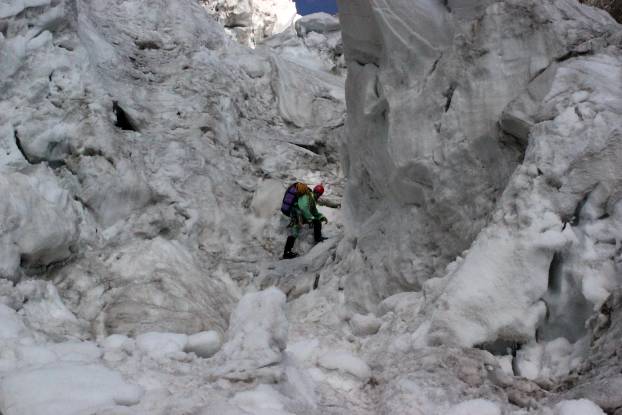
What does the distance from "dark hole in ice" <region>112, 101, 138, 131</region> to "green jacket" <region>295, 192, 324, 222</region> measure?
2423mm

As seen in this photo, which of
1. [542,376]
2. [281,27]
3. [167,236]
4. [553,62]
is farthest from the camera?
[281,27]

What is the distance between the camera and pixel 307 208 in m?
8.34

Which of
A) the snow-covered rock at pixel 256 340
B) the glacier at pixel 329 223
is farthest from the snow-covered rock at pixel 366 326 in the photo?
the snow-covered rock at pixel 256 340

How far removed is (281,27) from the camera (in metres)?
27.8

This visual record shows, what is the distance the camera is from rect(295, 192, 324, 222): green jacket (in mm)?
8289

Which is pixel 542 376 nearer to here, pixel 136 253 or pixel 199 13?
pixel 136 253

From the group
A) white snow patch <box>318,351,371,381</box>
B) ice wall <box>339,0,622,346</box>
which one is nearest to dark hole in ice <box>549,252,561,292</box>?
ice wall <box>339,0,622,346</box>

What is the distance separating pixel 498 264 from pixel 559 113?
1.06 metres

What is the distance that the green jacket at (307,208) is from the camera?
8.29 meters

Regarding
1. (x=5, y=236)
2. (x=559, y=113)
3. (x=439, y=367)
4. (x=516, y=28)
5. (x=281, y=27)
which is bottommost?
(x=281, y=27)

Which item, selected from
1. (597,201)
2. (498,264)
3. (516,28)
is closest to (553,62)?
(516,28)

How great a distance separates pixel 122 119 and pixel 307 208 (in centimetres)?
274

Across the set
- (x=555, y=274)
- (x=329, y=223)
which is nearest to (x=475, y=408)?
(x=555, y=274)

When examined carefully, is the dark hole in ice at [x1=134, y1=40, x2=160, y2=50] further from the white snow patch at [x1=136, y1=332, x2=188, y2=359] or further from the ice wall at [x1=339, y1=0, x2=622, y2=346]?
the white snow patch at [x1=136, y1=332, x2=188, y2=359]
